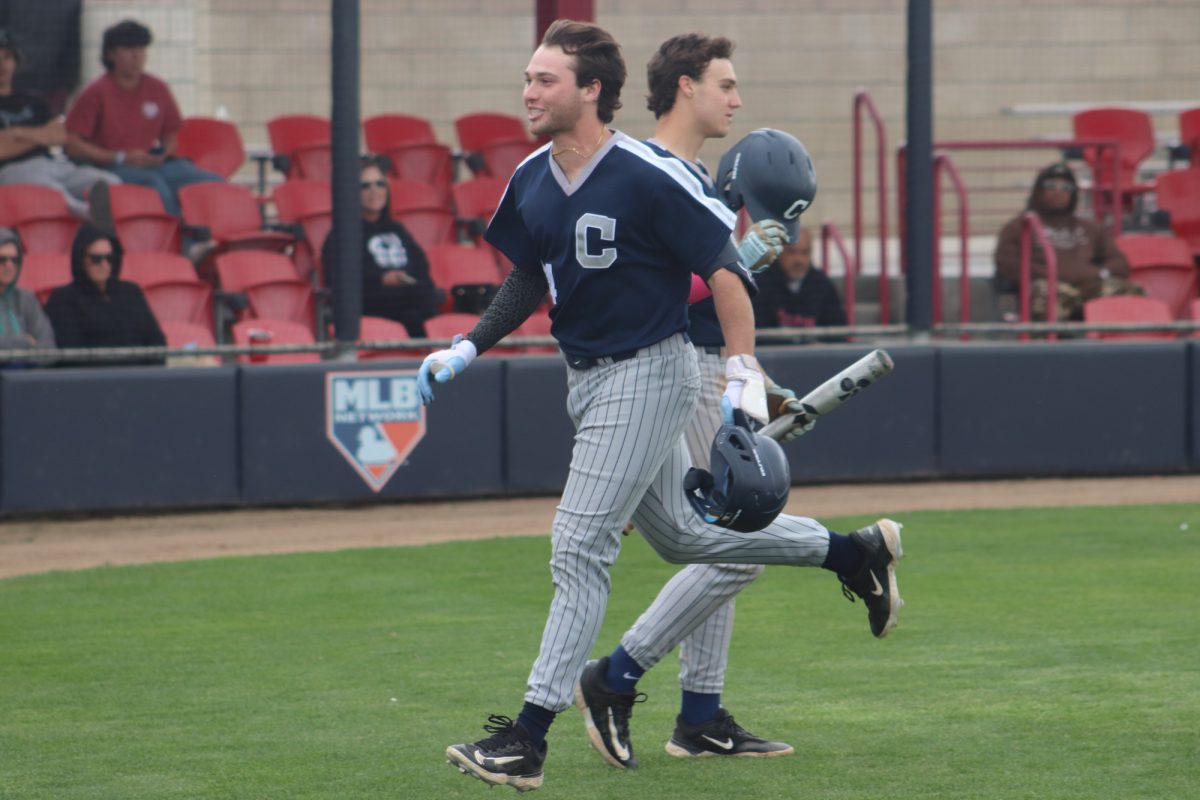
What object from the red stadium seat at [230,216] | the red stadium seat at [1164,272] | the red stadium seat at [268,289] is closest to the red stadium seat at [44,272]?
the red stadium seat at [268,289]

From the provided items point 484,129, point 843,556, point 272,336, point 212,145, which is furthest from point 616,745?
point 484,129

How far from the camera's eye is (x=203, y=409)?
9547mm

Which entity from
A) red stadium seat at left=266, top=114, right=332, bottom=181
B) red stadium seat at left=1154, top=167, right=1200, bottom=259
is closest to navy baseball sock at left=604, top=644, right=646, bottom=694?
red stadium seat at left=266, top=114, right=332, bottom=181

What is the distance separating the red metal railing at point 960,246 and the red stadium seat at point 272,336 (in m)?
3.75

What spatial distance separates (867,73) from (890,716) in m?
8.94

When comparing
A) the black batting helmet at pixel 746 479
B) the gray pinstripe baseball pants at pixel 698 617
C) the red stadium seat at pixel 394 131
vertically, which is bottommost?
the gray pinstripe baseball pants at pixel 698 617

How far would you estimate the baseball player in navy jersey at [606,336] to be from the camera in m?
4.08

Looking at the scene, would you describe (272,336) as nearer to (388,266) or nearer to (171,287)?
(171,287)

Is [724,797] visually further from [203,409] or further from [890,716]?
[203,409]

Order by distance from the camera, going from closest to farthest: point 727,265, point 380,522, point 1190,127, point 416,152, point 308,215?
point 727,265 < point 380,522 < point 308,215 < point 416,152 < point 1190,127

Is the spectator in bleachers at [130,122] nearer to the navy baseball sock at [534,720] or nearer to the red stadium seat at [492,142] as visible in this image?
the red stadium seat at [492,142]

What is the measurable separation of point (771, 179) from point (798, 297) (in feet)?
19.5

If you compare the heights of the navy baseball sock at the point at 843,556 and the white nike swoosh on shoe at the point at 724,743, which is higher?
the navy baseball sock at the point at 843,556

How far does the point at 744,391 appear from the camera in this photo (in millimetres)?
4020
